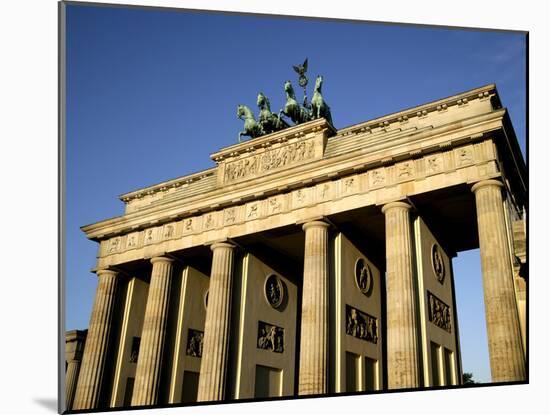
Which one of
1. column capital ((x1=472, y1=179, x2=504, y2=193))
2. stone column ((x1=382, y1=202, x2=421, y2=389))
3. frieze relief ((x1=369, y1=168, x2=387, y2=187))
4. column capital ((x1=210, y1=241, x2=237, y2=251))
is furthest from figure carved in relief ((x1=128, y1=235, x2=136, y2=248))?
column capital ((x1=472, y1=179, x2=504, y2=193))

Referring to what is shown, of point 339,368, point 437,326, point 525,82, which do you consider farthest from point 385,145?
point 339,368

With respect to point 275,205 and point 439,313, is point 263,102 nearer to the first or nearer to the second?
point 275,205

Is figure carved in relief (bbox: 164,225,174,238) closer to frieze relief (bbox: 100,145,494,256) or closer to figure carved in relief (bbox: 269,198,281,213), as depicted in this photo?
frieze relief (bbox: 100,145,494,256)

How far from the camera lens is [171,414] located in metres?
10.7

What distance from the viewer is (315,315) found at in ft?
51.0

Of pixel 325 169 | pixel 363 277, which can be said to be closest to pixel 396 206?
pixel 325 169

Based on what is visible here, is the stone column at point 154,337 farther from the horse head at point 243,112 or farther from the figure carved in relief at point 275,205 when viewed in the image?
the horse head at point 243,112

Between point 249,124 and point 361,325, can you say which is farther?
point 249,124

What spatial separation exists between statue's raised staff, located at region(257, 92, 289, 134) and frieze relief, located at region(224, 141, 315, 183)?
61.7 inches

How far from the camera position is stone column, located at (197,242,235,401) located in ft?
55.3

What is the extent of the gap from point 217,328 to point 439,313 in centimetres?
696

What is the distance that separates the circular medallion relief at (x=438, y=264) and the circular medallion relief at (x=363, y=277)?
2.40 m

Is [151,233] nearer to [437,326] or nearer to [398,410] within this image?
[437,326]

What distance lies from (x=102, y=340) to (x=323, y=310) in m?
9.41
